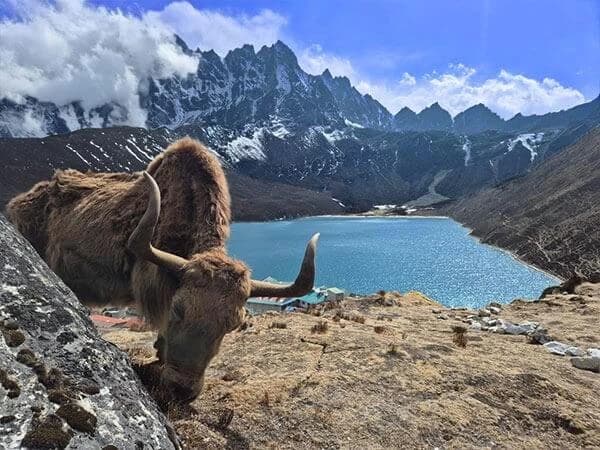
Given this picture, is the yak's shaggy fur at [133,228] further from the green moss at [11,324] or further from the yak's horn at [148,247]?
the green moss at [11,324]

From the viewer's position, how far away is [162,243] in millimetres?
6633

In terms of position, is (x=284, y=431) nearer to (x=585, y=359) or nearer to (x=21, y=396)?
(x=21, y=396)

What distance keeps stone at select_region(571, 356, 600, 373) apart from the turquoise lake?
1353 inches

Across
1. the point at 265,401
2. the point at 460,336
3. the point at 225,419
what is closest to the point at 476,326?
the point at 460,336

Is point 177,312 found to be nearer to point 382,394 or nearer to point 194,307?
point 194,307

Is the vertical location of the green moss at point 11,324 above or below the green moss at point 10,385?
above

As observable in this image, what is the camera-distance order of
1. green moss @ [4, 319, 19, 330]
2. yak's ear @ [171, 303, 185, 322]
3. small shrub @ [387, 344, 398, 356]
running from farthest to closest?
1. small shrub @ [387, 344, 398, 356]
2. yak's ear @ [171, 303, 185, 322]
3. green moss @ [4, 319, 19, 330]

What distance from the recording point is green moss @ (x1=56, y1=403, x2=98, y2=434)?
9.75ft

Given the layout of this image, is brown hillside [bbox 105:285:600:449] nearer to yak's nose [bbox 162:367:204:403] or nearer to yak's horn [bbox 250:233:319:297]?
yak's nose [bbox 162:367:204:403]

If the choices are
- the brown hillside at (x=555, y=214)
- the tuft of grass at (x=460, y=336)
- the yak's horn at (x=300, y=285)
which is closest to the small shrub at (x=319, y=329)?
the tuft of grass at (x=460, y=336)

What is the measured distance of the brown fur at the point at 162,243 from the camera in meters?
5.31

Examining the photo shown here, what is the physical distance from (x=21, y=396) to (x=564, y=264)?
80.3 meters

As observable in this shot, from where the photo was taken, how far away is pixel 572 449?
19.9 ft

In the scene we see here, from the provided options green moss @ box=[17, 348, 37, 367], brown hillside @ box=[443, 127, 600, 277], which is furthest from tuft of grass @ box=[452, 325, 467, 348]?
brown hillside @ box=[443, 127, 600, 277]
